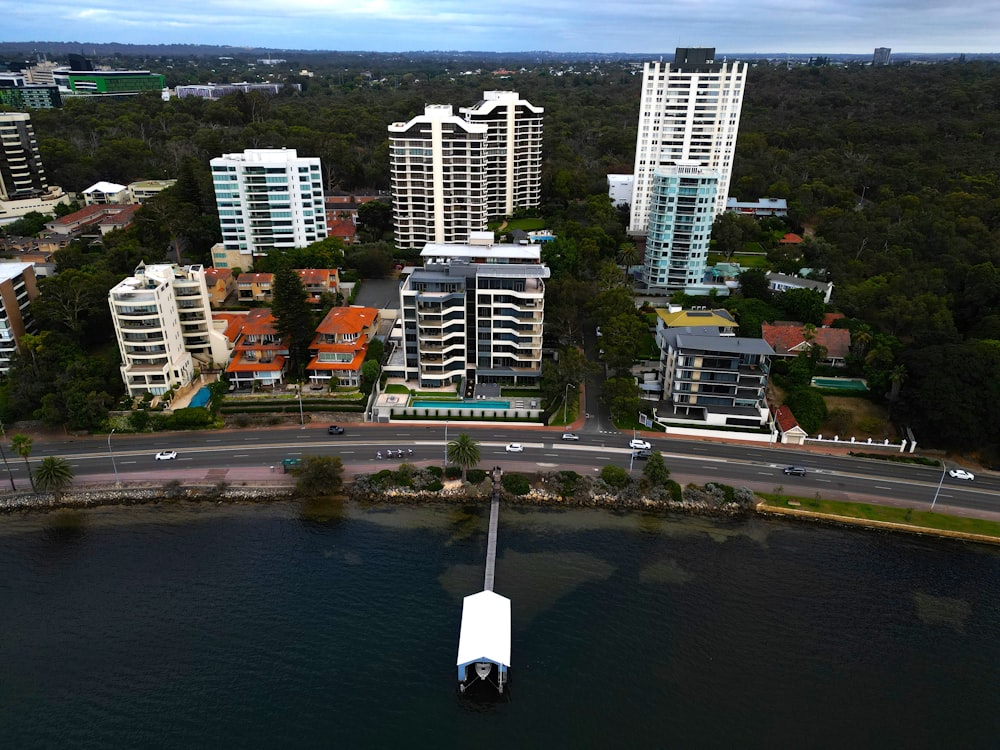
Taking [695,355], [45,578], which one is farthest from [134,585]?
[695,355]

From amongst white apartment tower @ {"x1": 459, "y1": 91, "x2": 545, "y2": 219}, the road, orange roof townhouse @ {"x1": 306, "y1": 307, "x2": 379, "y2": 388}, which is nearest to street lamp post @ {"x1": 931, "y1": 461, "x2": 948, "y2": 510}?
the road

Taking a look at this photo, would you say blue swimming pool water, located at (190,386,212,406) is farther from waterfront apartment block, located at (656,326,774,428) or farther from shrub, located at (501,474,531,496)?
waterfront apartment block, located at (656,326,774,428)

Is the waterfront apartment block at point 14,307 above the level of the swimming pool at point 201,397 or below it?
above

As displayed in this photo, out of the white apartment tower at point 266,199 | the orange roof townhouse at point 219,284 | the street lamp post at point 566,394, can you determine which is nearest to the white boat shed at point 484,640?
the street lamp post at point 566,394

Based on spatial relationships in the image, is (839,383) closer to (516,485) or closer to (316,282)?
(516,485)

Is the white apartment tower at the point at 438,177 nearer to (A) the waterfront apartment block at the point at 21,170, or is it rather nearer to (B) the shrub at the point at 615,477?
(B) the shrub at the point at 615,477

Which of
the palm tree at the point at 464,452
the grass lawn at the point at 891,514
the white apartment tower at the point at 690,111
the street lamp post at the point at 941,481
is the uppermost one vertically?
the white apartment tower at the point at 690,111
